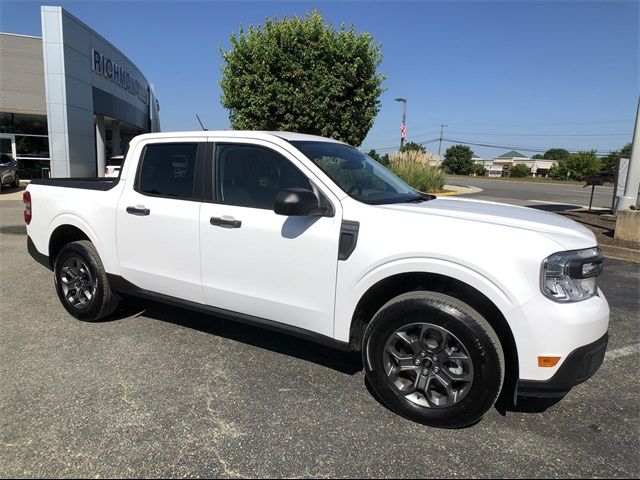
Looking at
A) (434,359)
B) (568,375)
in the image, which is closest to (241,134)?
(434,359)

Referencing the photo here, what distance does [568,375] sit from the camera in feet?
8.77

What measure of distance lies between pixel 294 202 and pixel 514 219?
141cm

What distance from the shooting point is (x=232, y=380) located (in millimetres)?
3504

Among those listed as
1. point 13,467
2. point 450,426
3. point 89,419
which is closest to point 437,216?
point 450,426

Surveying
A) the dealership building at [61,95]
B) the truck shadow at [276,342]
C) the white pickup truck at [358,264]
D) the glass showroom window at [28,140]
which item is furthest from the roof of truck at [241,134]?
the glass showroom window at [28,140]

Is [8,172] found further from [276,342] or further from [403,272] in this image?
[403,272]

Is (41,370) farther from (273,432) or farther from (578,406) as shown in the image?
(578,406)

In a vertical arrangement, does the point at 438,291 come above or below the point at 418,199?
below

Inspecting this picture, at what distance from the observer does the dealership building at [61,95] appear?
1700 centimetres

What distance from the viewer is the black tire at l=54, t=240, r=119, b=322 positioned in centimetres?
442

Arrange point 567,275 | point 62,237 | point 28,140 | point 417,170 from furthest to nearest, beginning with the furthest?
point 28,140 < point 417,170 < point 62,237 < point 567,275

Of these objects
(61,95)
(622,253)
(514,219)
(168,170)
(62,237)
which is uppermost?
(61,95)

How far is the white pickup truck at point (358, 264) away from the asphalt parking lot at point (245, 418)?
29 cm

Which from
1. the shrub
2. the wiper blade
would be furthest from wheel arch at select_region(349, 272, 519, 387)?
the shrub
